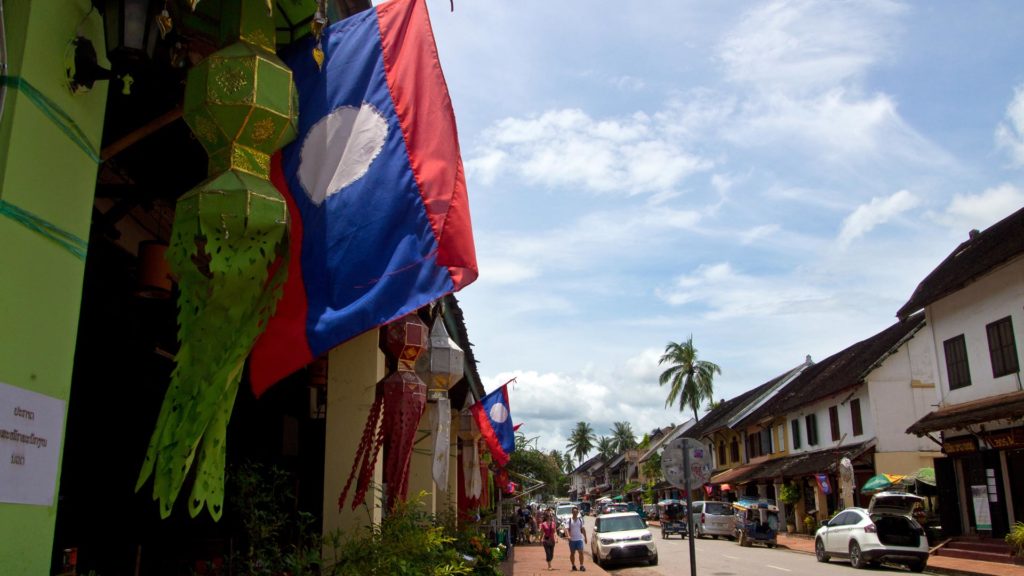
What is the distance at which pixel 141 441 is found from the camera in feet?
20.3

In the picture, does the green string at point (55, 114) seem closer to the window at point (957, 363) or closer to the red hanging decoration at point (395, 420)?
the red hanging decoration at point (395, 420)

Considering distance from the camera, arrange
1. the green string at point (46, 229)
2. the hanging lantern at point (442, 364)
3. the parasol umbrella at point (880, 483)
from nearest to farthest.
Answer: the green string at point (46, 229) → the hanging lantern at point (442, 364) → the parasol umbrella at point (880, 483)

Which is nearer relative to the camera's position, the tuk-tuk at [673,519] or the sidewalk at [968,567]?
the sidewalk at [968,567]

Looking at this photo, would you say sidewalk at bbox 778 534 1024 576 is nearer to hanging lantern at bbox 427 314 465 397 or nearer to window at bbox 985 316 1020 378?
window at bbox 985 316 1020 378

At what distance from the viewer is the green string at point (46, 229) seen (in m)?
2.88

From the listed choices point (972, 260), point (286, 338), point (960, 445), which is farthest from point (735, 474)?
point (286, 338)

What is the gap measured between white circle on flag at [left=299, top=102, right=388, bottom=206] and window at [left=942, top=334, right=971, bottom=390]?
23.2 metres

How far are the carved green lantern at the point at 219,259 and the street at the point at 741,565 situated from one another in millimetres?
18015

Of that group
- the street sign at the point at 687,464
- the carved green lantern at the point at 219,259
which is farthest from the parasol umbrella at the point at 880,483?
the carved green lantern at the point at 219,259

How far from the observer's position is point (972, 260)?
2348cm

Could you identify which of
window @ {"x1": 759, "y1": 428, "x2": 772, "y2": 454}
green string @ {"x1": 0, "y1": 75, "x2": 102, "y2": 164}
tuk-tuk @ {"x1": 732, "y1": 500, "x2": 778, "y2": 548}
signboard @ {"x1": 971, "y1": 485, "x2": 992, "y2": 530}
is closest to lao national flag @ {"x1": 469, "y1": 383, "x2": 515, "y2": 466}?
green string @ {"x1": 0, "y1": 75, "x2": 102, "y2": 164}

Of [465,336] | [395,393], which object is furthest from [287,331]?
[465,336]

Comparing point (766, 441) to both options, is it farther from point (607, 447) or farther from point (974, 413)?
point (607, 447)

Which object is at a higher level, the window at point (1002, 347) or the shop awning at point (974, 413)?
the window at point (1002, 347)
